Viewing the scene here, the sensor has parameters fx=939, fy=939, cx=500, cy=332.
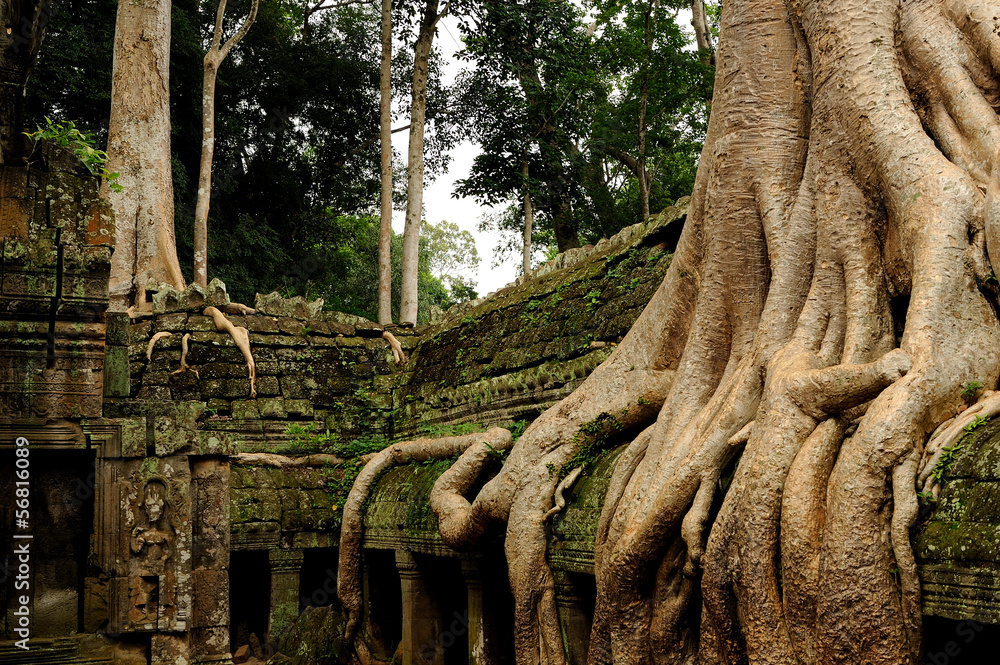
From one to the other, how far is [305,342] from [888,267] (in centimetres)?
747

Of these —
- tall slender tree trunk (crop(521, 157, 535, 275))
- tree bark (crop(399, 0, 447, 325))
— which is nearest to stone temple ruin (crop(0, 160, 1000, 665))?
tree bark (crop(399, 0, 447, 325))

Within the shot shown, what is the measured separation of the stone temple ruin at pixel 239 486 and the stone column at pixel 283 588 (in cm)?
2

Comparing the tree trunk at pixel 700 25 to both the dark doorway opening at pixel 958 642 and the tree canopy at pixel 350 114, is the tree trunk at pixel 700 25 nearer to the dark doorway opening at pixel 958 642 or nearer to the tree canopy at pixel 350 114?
the tree canopy at pixel 350 114

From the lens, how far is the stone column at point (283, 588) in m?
8.99

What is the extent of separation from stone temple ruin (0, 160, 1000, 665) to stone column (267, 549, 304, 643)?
0.06 feet

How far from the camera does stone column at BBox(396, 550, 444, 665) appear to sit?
7.82 m

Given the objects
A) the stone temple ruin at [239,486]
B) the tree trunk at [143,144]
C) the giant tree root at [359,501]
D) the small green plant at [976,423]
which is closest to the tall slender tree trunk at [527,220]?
the tree trunk at [143,144]

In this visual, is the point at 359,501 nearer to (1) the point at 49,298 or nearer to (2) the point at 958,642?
(1) the point at 49,298

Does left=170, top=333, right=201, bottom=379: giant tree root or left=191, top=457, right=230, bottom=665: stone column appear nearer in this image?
left=191, top=457, right=230, bottom=665: stone column

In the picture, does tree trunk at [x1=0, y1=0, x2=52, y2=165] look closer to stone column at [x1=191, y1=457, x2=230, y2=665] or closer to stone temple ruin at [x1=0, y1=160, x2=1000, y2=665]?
stone temple ruin at [x1=0, y1=160, x2=1000, y2=665]

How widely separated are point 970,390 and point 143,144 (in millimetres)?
12575

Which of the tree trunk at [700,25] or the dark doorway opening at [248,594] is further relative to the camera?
the tree trunk at [700,25]

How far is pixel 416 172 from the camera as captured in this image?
1709 cm

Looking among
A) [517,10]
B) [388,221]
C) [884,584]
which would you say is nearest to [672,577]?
[884,584]
